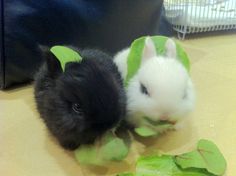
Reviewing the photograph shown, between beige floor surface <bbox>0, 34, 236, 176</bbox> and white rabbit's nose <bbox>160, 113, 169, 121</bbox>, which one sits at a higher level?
white rabbit's nose <bbox>160, 113, 169, 121</bbox>

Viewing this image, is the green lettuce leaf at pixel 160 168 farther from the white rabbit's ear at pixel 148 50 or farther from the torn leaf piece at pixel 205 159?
the white rabbit's ear at pixel 148 50

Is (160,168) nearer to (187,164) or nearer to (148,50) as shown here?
(187,164)

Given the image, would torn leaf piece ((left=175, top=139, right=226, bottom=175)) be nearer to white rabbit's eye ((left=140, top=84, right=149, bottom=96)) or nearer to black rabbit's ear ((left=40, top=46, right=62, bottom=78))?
white rabbit's eye ((left=140, top=84, right=149, bottom=96))

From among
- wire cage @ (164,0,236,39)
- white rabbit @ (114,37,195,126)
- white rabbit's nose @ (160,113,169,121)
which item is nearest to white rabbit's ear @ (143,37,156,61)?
white rabbit @ (114,37,195,126)

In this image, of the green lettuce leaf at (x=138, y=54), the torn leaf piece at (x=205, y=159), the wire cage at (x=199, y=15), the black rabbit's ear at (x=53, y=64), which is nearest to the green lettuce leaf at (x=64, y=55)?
the black rabbit's ear at (x=53, y=64)

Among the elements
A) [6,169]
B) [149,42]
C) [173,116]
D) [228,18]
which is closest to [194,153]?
[173,116]

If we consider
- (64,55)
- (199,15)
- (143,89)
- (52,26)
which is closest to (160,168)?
(143,89)

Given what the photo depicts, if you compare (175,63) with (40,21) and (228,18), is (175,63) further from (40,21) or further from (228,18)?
(228,18)

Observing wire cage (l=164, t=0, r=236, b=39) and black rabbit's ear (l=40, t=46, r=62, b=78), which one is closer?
black rabbit's ear (l=40, t=46, r=62, b=78)
